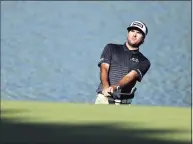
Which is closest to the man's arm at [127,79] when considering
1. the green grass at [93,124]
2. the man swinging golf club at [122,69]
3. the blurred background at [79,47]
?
the man swinging golf club at [122,69]

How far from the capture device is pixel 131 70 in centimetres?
156

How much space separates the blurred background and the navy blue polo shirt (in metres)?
1.11

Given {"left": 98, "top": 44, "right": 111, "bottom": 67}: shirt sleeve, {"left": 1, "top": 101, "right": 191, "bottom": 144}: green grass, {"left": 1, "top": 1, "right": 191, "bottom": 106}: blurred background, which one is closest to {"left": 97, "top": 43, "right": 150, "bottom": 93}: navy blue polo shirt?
{"left": 98, "top": 44, "right": 111, "bottom": 67}: shirt sleeve

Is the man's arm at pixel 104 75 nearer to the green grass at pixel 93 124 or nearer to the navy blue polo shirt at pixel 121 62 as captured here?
the navy blue polo shirt at pixel 121 62

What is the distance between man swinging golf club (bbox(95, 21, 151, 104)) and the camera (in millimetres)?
1509

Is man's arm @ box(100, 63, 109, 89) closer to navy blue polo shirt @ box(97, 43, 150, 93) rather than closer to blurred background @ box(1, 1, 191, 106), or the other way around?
navy blue polo shirt @ box(97, 43, 150, 93)

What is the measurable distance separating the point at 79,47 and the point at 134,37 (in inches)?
107

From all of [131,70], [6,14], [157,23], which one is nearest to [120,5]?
[157,23]

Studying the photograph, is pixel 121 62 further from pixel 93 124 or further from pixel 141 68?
pixel 93 124

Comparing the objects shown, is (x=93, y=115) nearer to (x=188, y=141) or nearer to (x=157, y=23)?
(x=188, y=141)

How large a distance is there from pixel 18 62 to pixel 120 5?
1783 mm

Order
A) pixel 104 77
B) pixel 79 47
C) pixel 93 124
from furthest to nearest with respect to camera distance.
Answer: pixel 79 47 → pixel 104 77 → pixel 93 124

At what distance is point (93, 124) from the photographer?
1161 mm

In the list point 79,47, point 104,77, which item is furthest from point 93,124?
point 79,47
